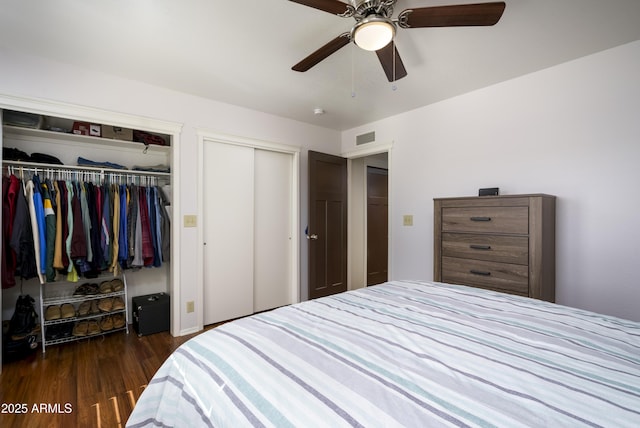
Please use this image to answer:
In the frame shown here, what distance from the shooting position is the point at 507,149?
2.49 metres

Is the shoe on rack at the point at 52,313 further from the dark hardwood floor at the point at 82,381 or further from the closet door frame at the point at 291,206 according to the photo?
the closet door frame at the point at 291,206

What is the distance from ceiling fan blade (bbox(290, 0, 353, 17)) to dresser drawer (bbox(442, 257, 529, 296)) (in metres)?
1.96

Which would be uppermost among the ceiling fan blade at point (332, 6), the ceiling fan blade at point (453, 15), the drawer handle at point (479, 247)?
the ceiling fan blade at point (332, 6)

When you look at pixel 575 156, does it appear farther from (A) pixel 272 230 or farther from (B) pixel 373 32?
(A) pixel 272 230

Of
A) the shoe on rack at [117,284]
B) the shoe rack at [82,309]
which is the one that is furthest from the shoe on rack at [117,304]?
the shoe on rack at [117,284]

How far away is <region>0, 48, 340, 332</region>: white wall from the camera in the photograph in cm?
210

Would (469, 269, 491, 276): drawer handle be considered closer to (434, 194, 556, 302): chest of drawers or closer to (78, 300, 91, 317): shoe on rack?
(434, 194, 556, 302): chest of drawers

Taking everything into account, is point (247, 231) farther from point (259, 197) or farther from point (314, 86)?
point (314, 86)

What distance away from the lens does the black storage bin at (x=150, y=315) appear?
2686 mm

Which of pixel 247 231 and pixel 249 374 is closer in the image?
pixel 249 374

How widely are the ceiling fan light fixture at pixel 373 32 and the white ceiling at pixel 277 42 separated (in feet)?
1.31

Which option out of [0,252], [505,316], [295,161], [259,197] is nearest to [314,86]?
[295,161]

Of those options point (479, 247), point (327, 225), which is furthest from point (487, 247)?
point (327, 225)

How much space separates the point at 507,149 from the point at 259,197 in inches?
100.0
